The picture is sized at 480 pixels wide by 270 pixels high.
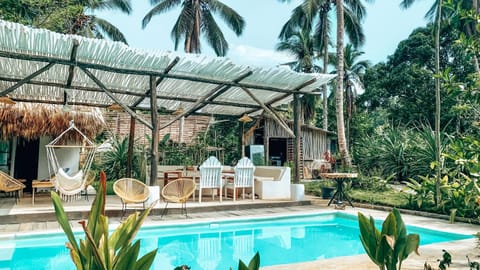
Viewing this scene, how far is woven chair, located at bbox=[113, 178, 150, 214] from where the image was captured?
6500mm

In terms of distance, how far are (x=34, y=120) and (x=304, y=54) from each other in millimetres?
17276

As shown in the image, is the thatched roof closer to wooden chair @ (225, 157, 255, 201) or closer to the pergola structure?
the pergola structure

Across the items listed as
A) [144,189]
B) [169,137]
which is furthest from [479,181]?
[169,137]

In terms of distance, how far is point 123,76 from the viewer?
26.2 ft

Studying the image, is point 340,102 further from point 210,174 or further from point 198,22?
point 198,22

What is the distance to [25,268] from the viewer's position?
13.7 feet

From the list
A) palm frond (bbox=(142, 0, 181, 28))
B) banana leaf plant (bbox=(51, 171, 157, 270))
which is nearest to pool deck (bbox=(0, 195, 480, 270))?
banana leaf plant (bbox=(51, 171, 157, 270))

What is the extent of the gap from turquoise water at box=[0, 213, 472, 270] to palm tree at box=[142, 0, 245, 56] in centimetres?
1203

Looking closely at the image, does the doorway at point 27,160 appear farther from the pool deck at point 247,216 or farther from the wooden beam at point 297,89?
the wooden beam at point 297,89

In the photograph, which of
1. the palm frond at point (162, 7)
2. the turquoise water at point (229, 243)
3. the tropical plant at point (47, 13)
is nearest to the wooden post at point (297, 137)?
the turquoise water at point (229, 243)

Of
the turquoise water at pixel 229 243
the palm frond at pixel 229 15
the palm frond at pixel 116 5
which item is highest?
the palm frond at pixel 116 5

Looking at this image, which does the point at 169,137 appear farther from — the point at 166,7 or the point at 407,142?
the point at 407,142

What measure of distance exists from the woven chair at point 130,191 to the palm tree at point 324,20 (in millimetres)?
14916

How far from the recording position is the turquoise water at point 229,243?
14.8ft
